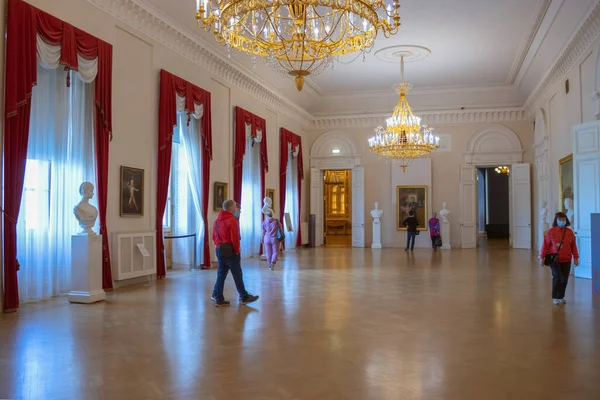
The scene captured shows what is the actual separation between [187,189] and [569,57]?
9.99 metres

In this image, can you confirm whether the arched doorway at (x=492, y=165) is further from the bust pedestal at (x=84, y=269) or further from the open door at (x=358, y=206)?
the bust pedestal at (x=84, y=269)

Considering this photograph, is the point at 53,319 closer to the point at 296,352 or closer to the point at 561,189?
the point at 296,352

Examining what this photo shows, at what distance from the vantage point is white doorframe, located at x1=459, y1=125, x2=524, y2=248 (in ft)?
66.1

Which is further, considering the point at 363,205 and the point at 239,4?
the point at 363,205

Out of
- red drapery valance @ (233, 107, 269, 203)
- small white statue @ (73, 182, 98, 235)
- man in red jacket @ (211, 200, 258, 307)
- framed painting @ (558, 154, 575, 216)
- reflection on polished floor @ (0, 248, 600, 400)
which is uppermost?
red drapery valance @ (233, 107, 269, 203)

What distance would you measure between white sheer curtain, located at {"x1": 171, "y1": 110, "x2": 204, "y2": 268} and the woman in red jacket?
7.71 m

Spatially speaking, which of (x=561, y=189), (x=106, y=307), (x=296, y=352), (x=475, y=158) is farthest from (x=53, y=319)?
(x=475, y=158)

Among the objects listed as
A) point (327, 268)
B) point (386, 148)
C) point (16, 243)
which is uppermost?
point (386, 148)

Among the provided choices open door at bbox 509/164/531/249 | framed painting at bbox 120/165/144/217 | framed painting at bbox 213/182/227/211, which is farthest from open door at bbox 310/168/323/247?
framed painting at bbox 120/165/144/217

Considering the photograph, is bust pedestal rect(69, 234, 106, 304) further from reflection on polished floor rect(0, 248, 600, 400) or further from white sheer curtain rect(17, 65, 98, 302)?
white sheer curtain rect(17, 65, 98, 302)

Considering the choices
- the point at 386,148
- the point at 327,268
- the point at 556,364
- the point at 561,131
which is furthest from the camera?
the point at 386,148

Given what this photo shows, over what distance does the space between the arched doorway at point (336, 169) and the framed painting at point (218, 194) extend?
25.8 feet

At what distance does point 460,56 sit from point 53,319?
44.0 ft

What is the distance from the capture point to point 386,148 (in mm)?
15422
